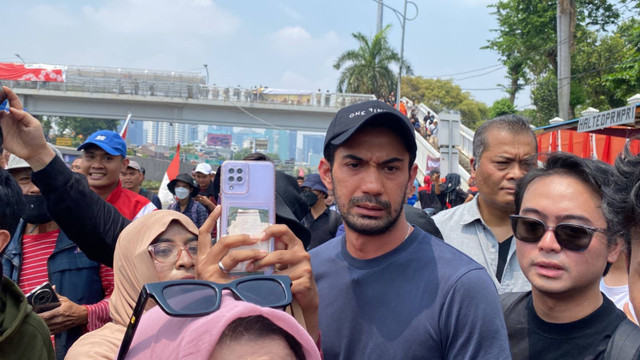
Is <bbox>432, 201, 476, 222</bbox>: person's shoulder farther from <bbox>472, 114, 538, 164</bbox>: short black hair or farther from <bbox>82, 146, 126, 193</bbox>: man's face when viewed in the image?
<bbox>82, 146, 126, 193</bbox>: man's face

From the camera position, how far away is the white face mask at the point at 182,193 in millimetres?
7656

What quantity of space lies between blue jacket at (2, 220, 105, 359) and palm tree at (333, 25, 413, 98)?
37.7m

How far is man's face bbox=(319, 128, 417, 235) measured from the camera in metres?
1.95

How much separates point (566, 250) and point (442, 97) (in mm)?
59799

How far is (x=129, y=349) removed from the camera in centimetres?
114

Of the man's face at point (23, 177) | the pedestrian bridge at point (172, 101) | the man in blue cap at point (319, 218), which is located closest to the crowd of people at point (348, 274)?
the man's face at point (23, 177)

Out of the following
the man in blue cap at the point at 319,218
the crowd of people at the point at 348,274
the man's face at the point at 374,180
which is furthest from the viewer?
the man in blue cap at the point at 319,218

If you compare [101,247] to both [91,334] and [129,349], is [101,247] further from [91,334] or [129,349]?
[129,349]

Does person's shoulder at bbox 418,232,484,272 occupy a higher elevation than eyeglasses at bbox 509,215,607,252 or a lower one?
lower

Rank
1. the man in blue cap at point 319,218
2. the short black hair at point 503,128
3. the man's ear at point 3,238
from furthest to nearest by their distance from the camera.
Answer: the man in blue cap at point 319,218 < the short black hair at point 503,128 < the man's ear at point 3,238

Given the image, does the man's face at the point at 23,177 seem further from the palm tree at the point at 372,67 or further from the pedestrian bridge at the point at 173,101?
the palm tree at the point at 372,67

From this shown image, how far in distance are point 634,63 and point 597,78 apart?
35.1ft

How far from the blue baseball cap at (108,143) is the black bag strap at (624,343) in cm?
334

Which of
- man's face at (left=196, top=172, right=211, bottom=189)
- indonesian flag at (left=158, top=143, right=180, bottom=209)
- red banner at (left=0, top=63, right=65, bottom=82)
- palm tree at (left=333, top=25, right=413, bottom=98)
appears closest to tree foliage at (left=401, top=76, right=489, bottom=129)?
palm tree at (left=333, top=25, right=413, bottom=98)
